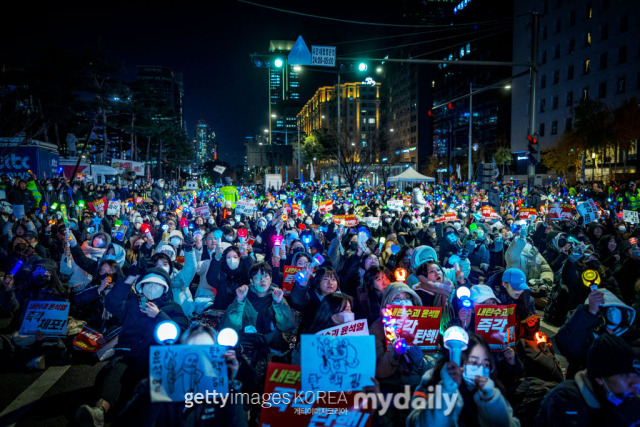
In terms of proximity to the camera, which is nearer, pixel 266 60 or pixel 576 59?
pixel 266 60

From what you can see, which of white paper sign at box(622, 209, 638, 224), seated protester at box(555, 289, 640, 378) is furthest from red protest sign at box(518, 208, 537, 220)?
seated protester at box(555, 289, 640, 378)

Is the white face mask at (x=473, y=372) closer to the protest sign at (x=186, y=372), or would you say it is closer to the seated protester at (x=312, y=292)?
the protest sign at (x=186, y=372)

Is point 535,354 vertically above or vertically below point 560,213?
below

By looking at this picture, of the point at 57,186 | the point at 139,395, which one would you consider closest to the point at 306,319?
the point at 139,395

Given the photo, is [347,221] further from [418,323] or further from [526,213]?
[418,323]

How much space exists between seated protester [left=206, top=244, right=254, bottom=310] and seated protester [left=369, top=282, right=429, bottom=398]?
258cm

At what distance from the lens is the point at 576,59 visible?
49.2m

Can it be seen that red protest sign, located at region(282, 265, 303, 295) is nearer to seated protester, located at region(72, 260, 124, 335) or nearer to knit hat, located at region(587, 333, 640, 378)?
seated protester, located at region(72, 260, 124, 335)

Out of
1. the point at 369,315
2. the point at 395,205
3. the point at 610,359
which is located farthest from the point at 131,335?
the point at 395,205

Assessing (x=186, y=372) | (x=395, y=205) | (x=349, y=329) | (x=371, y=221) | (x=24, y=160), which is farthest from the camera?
(x=24, y=160)

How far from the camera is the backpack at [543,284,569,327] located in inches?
274

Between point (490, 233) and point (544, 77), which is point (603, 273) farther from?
point (544, 77)

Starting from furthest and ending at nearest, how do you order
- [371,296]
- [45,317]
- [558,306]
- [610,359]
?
[558,306] < [45,317] < [371,296] < [610,359]

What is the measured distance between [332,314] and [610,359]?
7.29 ft
